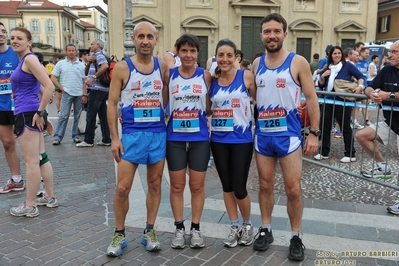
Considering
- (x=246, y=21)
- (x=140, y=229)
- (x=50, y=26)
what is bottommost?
(x=140, y=229)

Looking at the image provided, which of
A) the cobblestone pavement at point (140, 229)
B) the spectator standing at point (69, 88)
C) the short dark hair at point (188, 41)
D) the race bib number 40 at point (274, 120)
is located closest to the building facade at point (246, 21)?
the spectator standing at point (69, 88)

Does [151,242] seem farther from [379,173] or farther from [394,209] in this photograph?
[379,173]

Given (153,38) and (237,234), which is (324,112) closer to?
(237,234)

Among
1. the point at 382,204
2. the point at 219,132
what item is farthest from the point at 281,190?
the point at 219,132

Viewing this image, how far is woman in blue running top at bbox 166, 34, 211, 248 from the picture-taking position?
11.3 ft

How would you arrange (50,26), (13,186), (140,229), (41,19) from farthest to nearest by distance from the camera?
(50,26) → (41,19) → (13,186) → (140,229)

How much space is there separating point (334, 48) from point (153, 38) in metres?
5.26

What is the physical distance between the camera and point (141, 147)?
11.1 feet

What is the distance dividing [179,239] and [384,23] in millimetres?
42177

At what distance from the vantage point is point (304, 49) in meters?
30.2

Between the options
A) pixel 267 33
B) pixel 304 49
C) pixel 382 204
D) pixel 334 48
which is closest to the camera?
pixel 267 33

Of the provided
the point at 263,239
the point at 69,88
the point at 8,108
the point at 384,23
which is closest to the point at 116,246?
the point at 263,239

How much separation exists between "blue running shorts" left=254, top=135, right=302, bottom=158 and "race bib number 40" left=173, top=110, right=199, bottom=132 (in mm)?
625

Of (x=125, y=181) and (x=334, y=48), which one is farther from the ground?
(x=334, y=48)
